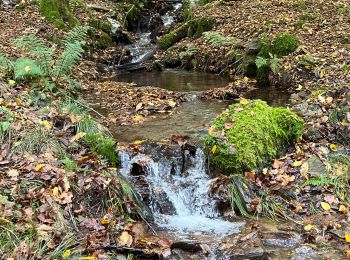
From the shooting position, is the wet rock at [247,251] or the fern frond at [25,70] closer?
the wet rock at [247,251]

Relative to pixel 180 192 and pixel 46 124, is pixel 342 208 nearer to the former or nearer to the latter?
pixel 180 192

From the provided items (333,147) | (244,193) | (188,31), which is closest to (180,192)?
(244,193)

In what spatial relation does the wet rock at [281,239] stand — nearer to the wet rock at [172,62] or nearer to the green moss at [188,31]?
the wet rock at [172,62]

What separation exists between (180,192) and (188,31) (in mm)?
11086

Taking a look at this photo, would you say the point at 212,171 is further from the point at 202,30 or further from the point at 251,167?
the point at 202,30

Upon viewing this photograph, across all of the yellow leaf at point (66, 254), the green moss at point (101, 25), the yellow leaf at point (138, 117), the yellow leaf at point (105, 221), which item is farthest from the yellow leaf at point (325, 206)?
the green moss at point (101, 25)

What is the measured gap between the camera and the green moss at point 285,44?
1073cm

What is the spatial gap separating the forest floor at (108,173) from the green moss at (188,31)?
19.1 feet

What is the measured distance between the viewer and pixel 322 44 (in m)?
10.6

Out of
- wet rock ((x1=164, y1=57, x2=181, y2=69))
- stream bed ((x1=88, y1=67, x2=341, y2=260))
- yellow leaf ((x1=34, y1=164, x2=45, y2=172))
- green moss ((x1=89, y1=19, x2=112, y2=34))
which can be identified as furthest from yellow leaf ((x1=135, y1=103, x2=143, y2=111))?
green moss ((x1=89, y1=19, x2=112, y2=34))

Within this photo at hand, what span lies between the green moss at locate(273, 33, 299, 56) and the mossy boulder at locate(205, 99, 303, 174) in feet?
15.3

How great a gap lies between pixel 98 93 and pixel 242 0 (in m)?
9.72

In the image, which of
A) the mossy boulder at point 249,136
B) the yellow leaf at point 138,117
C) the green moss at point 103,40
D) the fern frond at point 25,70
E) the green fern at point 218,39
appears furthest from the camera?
the green moss at point 103,40

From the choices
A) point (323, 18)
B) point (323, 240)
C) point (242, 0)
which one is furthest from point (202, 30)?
point (323, 240)
